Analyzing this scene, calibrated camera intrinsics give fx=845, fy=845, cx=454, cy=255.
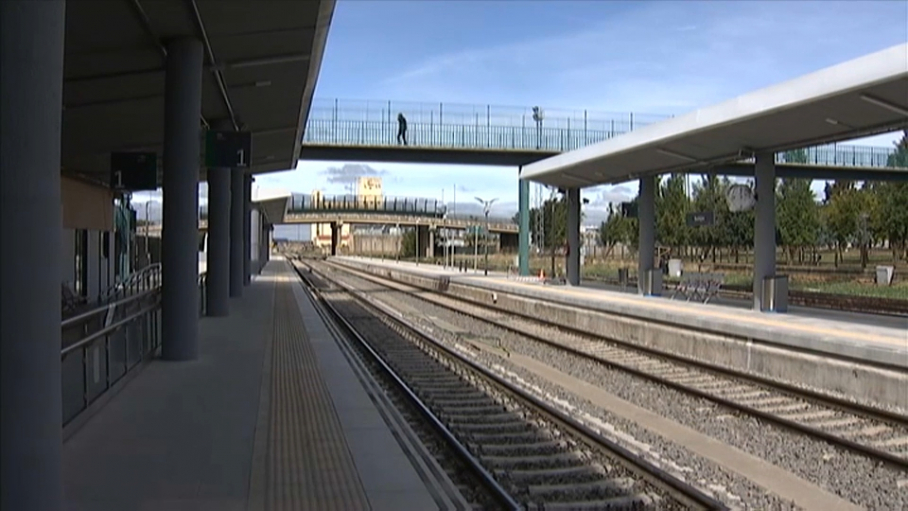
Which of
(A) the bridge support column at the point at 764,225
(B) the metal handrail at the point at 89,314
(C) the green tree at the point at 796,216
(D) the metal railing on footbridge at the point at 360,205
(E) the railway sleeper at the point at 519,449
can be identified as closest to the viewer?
(B) the metal handrail at the point at 89,314

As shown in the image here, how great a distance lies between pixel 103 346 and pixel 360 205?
3433 inches

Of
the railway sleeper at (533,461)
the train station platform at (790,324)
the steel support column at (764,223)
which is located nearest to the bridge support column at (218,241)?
the train station platform at (790,324)

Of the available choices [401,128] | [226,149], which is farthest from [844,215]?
[226,149]

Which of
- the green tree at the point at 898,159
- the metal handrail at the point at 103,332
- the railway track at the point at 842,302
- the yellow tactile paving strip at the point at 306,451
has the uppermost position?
the green tree at the point at 898,159

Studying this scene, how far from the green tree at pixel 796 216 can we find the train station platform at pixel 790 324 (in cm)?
3207

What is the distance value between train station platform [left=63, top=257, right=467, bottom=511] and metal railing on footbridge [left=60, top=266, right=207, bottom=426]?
9.9 inches

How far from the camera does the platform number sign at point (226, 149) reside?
1452cm

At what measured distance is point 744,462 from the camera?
8.43 m

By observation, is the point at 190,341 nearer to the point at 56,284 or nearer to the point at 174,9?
the point at 174,9

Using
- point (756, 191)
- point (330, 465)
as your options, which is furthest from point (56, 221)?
point (756, 191)

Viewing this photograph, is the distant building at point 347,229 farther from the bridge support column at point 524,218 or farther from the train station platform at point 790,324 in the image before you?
the train station platform at point 790,324

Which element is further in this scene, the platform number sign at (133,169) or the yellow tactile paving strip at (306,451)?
the platform number sign at (133,169)

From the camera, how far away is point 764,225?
19328 millimetres

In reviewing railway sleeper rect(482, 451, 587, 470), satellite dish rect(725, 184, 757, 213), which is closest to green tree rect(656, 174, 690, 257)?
satellite dish rect(725, 184, 757, 213)
